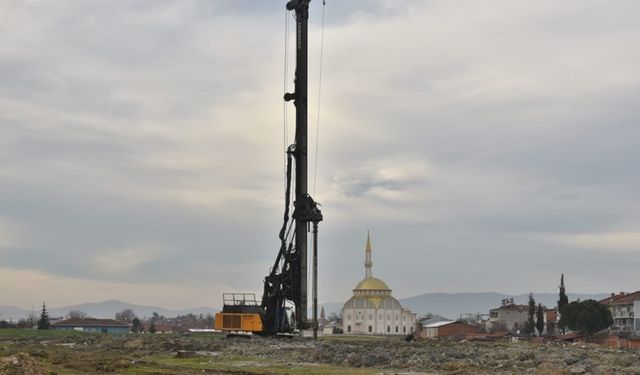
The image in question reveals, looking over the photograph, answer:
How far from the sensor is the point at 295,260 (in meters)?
55.4

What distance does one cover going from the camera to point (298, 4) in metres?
57.2

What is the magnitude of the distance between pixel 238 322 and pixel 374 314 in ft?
411

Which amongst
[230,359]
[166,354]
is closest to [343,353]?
[230,359]

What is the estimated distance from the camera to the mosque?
17838cm

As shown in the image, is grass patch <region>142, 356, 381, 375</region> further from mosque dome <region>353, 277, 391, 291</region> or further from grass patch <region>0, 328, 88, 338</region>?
mosque dome <region>353, 277, 391, 291</region>

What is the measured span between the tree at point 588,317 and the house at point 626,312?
13.1m

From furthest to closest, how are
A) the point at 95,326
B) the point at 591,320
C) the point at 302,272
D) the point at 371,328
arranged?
1. the point at 371,328
2. the point at 95,326
3. the point at 591,320
4. the point at 302,272

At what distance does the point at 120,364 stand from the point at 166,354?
11177 millimetres

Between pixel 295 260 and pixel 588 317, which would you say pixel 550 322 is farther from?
pixel 295 260

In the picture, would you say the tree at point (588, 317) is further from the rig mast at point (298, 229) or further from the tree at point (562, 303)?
the rig mast at point (298, 229)

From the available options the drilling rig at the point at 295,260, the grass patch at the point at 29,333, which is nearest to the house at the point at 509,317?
the grass patch at the point at 29,333

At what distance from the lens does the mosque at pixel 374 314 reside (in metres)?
178

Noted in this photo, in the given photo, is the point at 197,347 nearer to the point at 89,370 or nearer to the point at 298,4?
the point at 89,370

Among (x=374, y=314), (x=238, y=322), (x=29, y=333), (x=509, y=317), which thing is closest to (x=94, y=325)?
(x=374, y=314)
